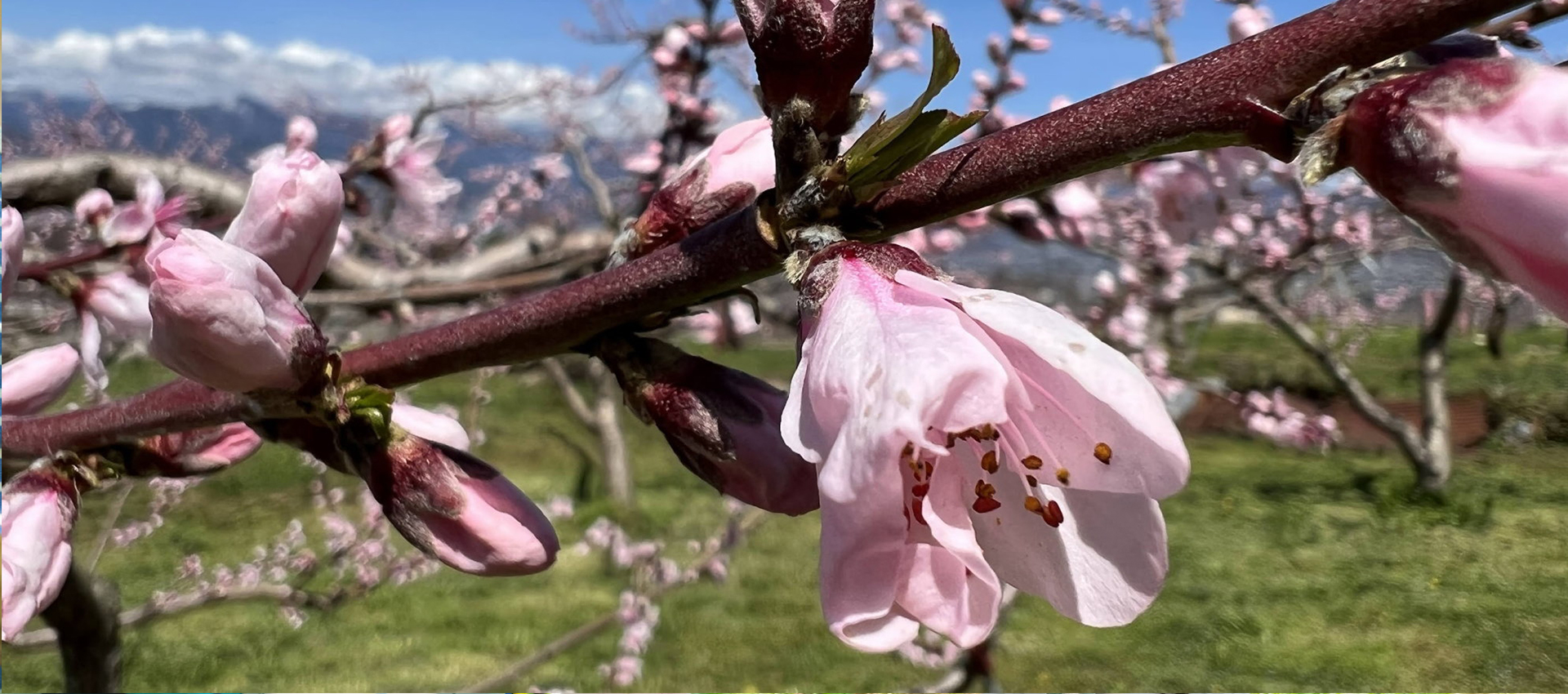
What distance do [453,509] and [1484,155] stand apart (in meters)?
0.62

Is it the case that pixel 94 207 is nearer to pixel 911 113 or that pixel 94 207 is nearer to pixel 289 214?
pixel 289 214

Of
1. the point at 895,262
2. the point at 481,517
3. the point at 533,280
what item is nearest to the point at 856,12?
the point at 895,262

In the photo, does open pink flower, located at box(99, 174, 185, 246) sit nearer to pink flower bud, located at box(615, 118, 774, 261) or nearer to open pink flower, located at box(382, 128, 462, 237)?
Answer: open pink flower, located at box(382, 128, 462, 237)

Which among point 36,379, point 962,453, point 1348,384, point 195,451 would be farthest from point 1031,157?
point 1348,384

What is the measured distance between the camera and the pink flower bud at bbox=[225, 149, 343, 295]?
654 mm

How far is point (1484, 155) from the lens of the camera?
0.42 meters

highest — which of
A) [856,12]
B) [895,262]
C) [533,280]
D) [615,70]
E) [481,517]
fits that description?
[856,12]

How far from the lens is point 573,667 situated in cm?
372

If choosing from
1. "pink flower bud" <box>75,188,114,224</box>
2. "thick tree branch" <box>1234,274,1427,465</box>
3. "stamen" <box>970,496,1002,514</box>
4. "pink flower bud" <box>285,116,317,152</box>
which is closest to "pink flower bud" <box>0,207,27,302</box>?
"stamen" <box>970,496,1002,514</box>

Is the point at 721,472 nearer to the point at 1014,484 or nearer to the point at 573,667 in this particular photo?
the point at 1014,484

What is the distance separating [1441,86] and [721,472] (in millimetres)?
429

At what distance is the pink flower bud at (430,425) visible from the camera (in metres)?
0.71

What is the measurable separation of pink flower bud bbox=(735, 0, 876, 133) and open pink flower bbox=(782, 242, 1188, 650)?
94 mm

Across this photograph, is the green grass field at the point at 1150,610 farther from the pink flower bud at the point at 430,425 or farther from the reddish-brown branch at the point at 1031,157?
the reddish-brown branch at the point at 1031,157
